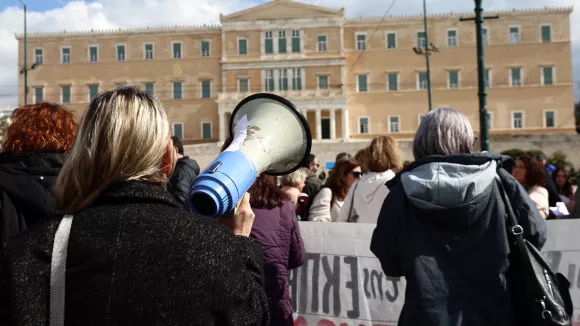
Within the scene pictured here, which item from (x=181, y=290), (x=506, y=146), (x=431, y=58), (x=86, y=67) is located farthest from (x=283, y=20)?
(x=181, y=290)

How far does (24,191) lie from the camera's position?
2.49m

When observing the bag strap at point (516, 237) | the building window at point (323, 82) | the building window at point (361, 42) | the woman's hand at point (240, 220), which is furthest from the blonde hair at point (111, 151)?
the building window at point (361, 42)

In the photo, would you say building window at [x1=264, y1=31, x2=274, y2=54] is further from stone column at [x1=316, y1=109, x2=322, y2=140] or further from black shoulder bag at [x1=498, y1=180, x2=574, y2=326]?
black shoulder bag at [x1=498, y1=180, x2=574, y2=326]

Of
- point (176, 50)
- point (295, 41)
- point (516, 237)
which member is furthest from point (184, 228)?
point (176, 50)

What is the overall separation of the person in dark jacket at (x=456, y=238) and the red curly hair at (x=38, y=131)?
1.52 m

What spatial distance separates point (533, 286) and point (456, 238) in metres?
0.33

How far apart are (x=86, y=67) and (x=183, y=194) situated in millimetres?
46531

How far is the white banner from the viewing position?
141 inches

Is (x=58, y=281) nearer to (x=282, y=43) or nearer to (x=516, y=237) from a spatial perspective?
(x=516, y=237)

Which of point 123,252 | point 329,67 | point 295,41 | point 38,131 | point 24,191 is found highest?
point 295,41

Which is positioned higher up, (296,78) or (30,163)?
(296,78)

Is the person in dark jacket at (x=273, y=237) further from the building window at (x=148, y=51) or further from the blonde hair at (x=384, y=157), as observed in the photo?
the building window at (x=148, y=51)

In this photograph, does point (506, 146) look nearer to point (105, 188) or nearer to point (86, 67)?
point (86, 67)

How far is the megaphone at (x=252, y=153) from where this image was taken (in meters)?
1.61
